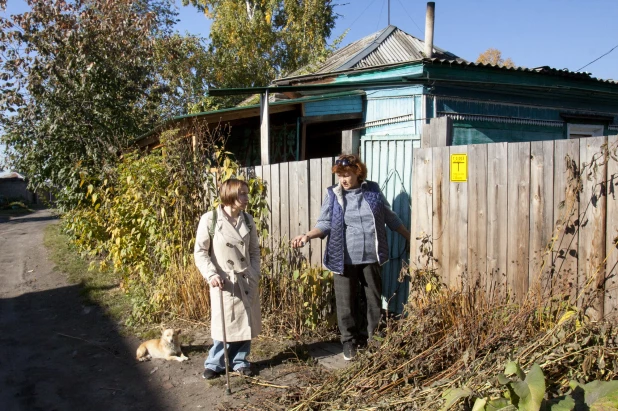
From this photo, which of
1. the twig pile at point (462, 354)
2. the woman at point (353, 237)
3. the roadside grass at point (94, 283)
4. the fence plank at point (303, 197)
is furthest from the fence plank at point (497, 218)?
the roadside grass at point (94, 283)

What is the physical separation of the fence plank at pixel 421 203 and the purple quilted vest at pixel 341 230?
0.25 metres

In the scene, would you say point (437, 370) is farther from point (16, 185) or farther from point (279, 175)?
point (16, 185)

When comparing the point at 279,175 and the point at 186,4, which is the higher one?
the point at 186,4

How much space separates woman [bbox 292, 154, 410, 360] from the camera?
15.3 ft

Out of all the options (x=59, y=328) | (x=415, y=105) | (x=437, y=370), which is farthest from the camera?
(x=415, y=105)

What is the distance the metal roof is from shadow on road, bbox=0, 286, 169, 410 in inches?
240

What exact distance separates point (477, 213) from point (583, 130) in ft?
21.7

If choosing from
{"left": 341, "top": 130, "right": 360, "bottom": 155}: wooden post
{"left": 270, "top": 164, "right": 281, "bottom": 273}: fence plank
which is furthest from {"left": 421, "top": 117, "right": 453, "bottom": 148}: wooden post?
{"left": 270, "top": 164, "right": 281, "bottom": 273}: fence plank

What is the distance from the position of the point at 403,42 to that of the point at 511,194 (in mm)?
8015

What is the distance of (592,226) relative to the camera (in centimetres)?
344

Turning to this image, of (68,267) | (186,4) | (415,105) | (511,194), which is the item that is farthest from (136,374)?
(186,4)

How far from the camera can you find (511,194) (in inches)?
153

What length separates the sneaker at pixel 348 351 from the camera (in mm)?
4754

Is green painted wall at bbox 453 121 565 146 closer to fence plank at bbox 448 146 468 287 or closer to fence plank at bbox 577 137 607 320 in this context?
fence plank at bbox 448 146 468 287
